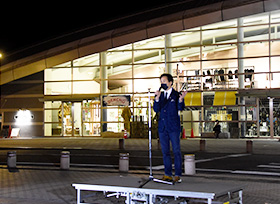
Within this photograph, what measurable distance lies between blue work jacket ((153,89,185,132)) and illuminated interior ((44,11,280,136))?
2727 centimetres

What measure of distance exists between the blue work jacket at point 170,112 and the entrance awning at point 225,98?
2738cm

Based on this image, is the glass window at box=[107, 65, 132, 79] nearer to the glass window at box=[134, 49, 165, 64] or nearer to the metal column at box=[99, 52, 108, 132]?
the metal column at box=[99, 52, 108, 132]

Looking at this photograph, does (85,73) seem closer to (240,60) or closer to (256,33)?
(240,60)

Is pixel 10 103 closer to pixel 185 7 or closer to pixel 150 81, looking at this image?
pixel 150 81

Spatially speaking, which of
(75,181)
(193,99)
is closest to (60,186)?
(75,181)

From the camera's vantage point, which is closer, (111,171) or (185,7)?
(111,171)

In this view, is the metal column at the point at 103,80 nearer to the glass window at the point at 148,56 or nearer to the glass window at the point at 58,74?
the glass window at the point at 148,56

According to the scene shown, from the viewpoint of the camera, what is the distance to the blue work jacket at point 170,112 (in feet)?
27.3

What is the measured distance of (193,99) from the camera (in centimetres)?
3638

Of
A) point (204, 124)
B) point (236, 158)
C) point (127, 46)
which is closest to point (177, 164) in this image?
point (236, 158)

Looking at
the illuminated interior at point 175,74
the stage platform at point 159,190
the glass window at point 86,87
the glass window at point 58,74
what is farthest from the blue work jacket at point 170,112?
the glass window at point 58,74

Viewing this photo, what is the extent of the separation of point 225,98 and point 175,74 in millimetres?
4493

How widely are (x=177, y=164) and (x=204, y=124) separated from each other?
1100 inches

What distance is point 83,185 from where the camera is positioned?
297 inches
